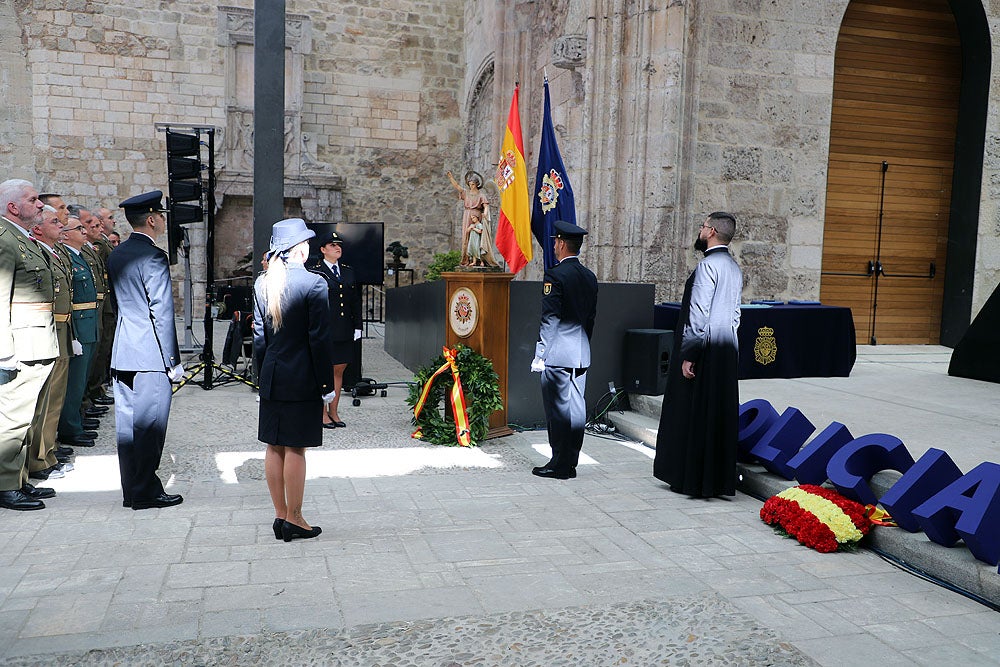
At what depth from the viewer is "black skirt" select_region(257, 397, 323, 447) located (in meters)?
4.34

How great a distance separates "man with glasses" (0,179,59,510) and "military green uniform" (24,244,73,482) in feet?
0.77

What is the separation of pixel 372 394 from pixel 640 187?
3853 millimetres

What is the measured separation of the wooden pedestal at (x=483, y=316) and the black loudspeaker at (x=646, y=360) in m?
1.45

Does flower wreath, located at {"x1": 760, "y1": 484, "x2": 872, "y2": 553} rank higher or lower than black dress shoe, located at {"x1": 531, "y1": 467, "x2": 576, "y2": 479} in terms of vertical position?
higher

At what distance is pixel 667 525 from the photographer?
15.9ft

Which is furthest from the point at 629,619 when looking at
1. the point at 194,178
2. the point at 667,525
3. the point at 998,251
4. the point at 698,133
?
the point at 998,251

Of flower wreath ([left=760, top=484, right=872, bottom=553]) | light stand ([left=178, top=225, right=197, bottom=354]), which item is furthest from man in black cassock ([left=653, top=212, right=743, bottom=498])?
light stand ([left=178, top=225, right=197, bottom=354])

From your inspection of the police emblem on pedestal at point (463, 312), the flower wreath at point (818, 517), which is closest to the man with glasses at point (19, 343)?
the police emblem on pedestal at point (463, 312)

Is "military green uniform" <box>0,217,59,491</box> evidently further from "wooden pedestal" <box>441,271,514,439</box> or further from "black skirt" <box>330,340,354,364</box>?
"wooden pedestal" <box>441,271,514,439</box>

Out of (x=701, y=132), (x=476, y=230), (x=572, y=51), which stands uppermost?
(x=572, y=51)

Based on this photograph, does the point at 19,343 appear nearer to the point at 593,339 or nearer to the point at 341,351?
the point at 341,351

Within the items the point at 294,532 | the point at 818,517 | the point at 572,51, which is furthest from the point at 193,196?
the point at 818,517

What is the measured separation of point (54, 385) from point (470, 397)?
3.04 m

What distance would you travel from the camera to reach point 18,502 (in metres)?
4.87
